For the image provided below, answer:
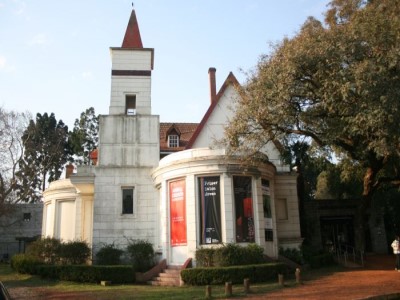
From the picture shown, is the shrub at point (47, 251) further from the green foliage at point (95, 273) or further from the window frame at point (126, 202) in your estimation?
the window frame at point (126, 202)

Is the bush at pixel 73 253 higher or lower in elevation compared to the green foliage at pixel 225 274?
higher

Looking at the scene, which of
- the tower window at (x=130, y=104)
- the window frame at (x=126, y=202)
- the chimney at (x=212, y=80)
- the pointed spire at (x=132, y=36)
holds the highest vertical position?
the pointed spire at (x=132, y=36)

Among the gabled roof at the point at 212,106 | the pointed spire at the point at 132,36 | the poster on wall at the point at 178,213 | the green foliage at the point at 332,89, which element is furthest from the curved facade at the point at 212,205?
the pointed spire at the point at 132,36

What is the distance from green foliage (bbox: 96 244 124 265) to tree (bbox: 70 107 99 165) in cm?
3532

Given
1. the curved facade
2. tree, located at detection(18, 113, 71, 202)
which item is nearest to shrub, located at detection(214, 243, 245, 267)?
the curved facade

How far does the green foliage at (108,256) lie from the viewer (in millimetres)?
23614

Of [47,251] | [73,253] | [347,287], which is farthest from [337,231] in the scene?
[47,251]

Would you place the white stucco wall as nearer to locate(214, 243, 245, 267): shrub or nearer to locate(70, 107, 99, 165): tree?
locate(214, 243, 245, 267): shrub

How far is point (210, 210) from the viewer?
21.2 metres

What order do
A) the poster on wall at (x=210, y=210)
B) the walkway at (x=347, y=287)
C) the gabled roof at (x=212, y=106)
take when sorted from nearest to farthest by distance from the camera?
the walkway at (x=347, y=287), the poster on wall at (x=210, y=210), the gabled roof at (x=212, y=106)

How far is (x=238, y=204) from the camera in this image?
2144cm

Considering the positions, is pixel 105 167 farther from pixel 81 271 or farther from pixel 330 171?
pixel 330 171

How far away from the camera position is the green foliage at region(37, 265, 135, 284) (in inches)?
811

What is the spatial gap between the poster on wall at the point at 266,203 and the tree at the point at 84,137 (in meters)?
39.1
